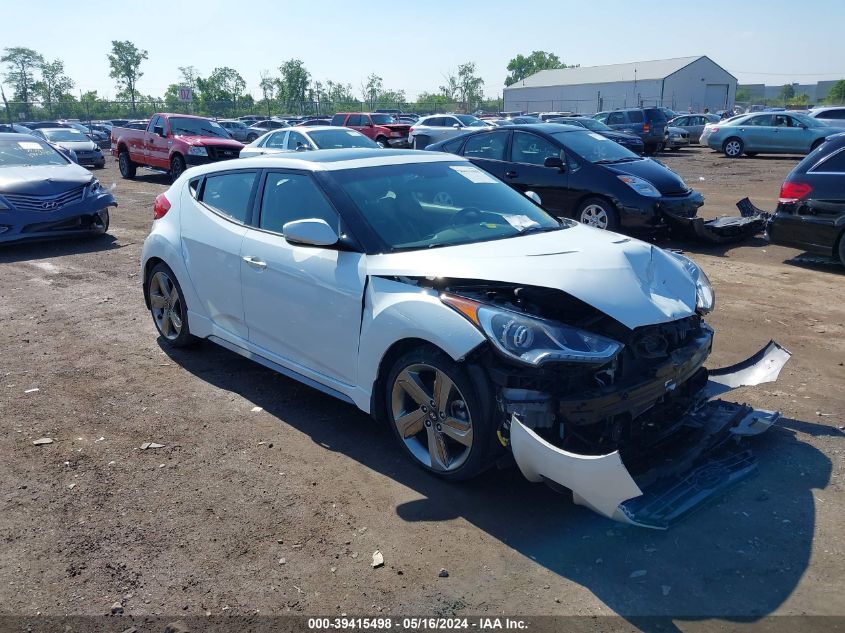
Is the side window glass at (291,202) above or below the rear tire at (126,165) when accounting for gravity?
above

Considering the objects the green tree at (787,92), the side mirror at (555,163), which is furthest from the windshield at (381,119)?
the green tree at (787,92)

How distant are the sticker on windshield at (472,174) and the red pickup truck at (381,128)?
21428 millimetres

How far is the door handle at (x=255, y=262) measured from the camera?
187 inches

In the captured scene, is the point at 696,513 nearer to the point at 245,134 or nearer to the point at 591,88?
the point at 245,134

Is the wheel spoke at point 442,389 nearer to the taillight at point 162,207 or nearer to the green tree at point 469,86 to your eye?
the taillight at point 162,207

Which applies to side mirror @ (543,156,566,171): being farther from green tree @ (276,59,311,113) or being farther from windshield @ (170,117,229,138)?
green tree @ (276,59,311,113)

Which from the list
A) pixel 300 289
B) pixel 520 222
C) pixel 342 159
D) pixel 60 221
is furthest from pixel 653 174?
pixel 60 221

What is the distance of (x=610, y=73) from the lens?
7750 centimetres

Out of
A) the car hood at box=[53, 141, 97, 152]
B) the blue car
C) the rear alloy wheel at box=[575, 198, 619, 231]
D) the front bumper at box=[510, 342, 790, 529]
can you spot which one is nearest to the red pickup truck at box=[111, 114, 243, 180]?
the car hood at box=[53, 141, 97, 152]

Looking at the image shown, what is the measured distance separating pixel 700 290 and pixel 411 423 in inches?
74.4

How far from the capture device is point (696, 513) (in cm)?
355

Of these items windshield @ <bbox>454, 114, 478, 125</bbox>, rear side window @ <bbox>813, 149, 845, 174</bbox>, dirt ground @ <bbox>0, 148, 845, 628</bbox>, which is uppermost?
windshield @ <bbox>454, 114, 478, 125</bbox>

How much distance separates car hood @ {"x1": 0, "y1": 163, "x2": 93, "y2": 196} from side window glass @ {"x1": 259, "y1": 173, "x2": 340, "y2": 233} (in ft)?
23.3

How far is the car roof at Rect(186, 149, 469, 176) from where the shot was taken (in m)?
4.78
